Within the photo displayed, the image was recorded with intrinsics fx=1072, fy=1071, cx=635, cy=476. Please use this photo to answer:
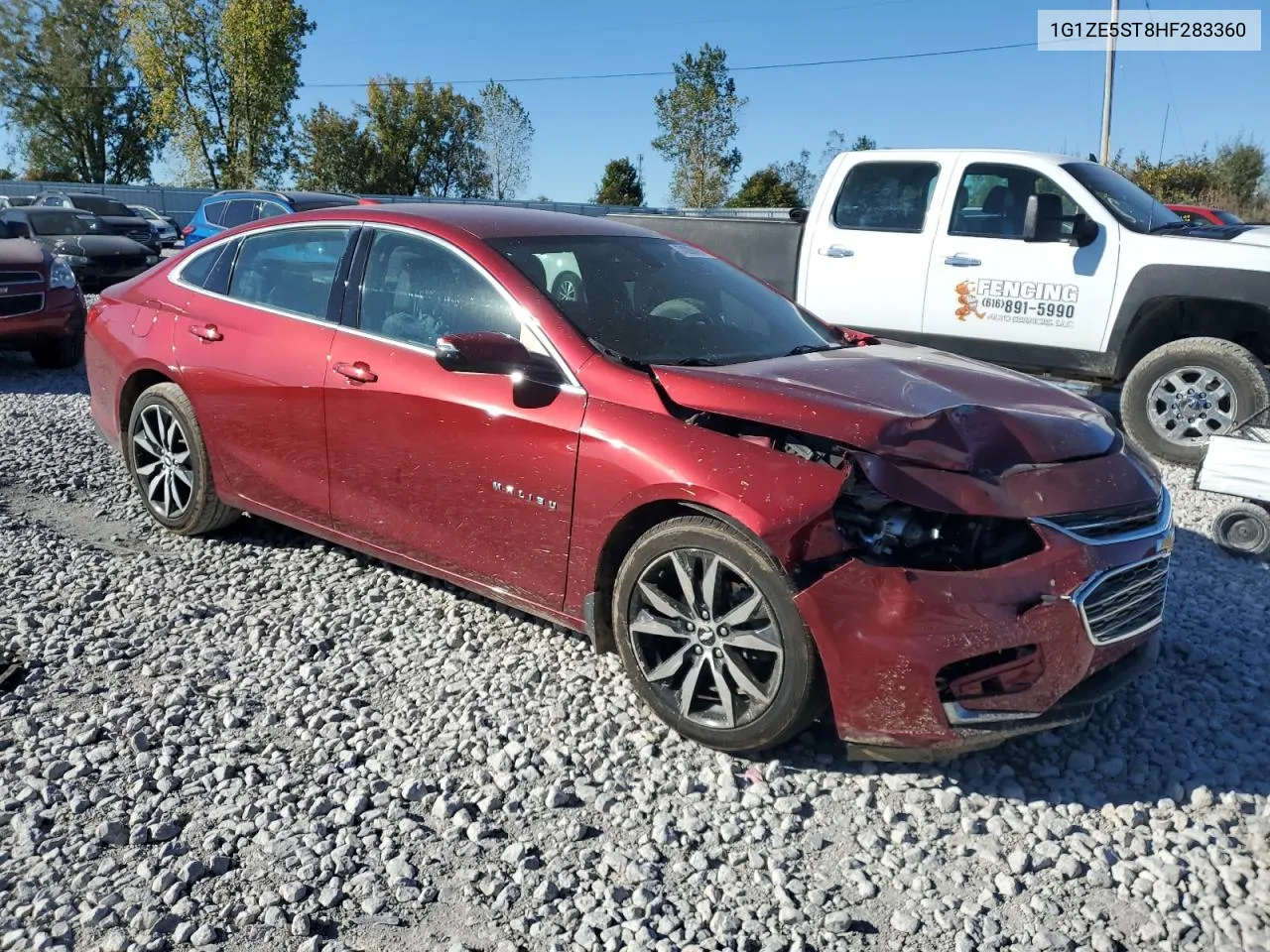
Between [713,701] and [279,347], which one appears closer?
[713,701]

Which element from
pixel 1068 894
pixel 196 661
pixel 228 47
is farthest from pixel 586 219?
pixel 228 47

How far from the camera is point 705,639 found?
3385mm

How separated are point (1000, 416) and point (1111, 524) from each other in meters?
0.47

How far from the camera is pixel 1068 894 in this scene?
9.20 ft

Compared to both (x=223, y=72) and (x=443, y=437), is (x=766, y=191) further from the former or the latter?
(x=443, y=437)

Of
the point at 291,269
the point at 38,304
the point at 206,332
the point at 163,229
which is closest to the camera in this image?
the point at 291,269

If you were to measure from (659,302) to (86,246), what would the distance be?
58.5ft

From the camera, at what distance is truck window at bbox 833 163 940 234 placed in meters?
8.05

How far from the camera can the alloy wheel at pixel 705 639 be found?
10.7ft

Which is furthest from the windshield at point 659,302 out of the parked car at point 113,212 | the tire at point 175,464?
the parked car at point 113,212

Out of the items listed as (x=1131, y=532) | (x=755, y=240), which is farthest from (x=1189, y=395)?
(x=1131, y=532)

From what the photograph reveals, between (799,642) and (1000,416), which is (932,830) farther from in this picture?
(1000,416)

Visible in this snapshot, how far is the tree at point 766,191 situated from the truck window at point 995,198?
39.9 metres

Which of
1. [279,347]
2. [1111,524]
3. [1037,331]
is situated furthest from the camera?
[1037,331]
